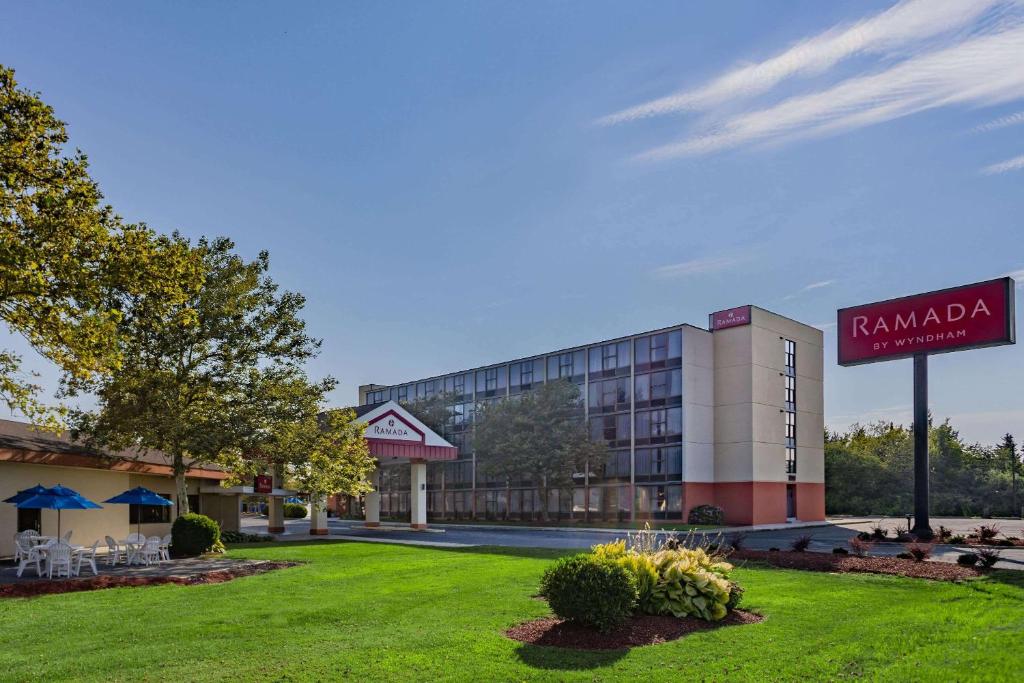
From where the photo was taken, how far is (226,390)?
2817 cm

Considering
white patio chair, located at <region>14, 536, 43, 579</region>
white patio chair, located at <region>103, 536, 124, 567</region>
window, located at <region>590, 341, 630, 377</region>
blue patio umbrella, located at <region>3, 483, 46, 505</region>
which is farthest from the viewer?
window, located at <region>590, 341, 630, 377</region>

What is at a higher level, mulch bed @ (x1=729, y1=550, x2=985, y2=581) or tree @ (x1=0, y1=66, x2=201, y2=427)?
tree @ (x1=0, y1=66, x2=201, y2=427)

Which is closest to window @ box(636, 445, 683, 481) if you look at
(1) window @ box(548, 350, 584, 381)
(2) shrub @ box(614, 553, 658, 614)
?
(1) window @ box(548, 350, 584, 381)

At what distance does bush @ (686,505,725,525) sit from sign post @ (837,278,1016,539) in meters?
16.0

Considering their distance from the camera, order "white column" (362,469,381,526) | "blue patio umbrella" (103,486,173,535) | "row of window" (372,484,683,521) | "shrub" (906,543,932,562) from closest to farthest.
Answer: "shrub" (906,543,932,562) < "blue patio umbrella" (103,486,173,535) < "white column" (362,469,381,526) < "row of window" (372,484,683,521)

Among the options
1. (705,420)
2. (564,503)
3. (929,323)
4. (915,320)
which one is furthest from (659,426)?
(929,323)

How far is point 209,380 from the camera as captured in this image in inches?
1093

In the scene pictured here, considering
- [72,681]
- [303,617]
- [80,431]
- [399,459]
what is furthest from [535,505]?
[72,681]

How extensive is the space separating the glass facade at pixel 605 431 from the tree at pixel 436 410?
0.37 m

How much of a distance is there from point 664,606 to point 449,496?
5912 centimetres

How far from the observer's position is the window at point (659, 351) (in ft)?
170

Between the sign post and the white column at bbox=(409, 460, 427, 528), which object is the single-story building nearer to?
the white column at bbox=(409, 460, 427, 528)

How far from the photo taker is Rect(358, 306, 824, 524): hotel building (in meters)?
50.5

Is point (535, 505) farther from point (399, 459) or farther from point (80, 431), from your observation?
point (80, 431)
